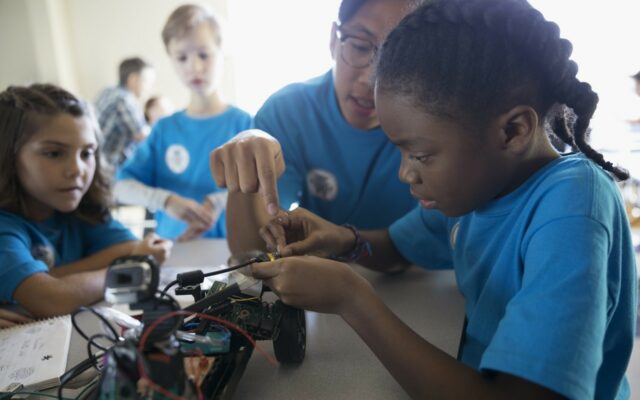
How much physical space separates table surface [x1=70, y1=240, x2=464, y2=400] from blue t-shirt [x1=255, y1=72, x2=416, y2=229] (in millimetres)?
199

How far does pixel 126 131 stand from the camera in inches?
155

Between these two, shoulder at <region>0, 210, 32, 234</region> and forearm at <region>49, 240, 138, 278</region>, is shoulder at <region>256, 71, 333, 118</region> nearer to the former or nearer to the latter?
forearm at <region>49, 240, 138, 278</region>

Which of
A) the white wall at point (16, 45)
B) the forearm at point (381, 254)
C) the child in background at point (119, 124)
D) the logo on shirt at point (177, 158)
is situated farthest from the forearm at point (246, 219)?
the white wall at point (16, 45)

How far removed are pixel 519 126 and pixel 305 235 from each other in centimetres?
50

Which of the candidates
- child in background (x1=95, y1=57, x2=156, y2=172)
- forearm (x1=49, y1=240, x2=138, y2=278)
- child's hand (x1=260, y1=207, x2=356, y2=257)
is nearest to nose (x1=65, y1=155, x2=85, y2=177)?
forearm (x1=49, y1=240, x2=138, y2=278)

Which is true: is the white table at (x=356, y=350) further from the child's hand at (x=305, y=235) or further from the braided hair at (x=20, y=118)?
the braided hair at (x=20, y=118)

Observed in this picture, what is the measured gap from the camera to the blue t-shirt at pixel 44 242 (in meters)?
0.95

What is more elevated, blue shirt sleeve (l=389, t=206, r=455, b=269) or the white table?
blue shirt sleeve (l=389, t=206, r=455, b=269)

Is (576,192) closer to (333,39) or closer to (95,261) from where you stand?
(333,39)

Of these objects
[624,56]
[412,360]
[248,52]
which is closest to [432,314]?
[412,360]

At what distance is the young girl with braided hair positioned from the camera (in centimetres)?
52

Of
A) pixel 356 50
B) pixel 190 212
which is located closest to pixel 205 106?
pixel 190 212

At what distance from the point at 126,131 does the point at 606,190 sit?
3.99 meters

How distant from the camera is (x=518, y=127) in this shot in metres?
0.65
